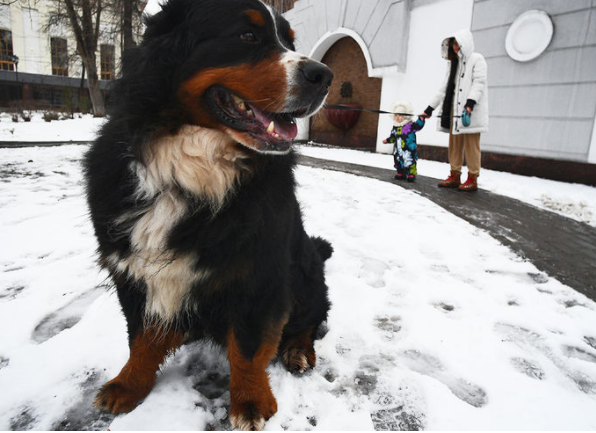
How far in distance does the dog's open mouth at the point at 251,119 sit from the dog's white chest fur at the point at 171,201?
3.8 inches

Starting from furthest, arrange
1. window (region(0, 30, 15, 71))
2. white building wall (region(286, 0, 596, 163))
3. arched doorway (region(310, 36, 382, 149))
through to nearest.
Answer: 1. window (region(0, 30, 15, 71))
2. arched doorway (region(310, 36, 382, 149))
3. white building wall (region(286, 0, 596, 163))

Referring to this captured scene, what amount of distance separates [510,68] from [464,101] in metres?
2.75

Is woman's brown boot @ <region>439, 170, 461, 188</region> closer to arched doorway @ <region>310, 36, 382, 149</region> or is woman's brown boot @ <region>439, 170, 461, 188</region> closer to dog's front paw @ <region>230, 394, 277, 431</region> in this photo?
dog's front paw @ <region>230, 394, 277, 431</region>

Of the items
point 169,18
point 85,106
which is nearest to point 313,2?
point 169,18

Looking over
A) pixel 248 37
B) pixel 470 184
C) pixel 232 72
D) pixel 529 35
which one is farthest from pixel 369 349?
pixel 529 35

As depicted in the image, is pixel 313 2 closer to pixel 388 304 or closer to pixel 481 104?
pixel 481 104

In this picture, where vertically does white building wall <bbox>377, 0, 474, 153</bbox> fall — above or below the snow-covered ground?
above

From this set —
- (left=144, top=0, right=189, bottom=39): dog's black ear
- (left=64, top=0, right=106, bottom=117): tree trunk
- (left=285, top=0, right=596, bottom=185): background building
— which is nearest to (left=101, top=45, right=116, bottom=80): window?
(left=64, top=0, right=106, bottom=117): tree trunk

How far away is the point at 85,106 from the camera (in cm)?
2455

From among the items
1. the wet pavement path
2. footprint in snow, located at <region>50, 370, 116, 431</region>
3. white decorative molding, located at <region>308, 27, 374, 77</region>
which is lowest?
footprint in snow, located at <region>50, 370, 116, 431</region>

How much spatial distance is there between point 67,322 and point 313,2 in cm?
1407

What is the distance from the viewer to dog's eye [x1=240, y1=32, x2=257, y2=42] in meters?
1.64

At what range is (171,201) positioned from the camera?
1.50m

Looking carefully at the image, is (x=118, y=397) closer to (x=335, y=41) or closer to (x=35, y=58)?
(x=335, y=41)
